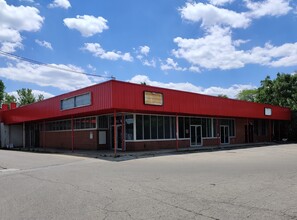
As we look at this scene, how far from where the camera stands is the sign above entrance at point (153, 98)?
923 inches

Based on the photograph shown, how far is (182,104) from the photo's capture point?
26.7m

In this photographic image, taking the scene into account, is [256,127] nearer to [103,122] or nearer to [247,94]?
[103,122]

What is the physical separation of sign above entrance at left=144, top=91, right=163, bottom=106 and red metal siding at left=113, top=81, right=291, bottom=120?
9.1 inches

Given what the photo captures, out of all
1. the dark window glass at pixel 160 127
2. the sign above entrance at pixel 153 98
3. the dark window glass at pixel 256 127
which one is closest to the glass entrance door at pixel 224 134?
the dark window glass at pixel 256 127

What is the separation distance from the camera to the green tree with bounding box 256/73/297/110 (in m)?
→ 51.7

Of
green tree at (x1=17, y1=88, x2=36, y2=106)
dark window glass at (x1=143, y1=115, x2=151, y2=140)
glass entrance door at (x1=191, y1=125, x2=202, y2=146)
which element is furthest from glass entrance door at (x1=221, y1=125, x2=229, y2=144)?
green tree at (x1=17, y1=88, x2=36, y2=106)

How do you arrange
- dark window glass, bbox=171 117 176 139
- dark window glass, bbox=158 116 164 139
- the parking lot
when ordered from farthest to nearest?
dark window glass, bbox=171 117 176 139 → dark window glass, bbox=158 116 164 139 → the parking lot

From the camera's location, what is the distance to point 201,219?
636 centimetres

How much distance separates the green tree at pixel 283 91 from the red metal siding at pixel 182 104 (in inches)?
521

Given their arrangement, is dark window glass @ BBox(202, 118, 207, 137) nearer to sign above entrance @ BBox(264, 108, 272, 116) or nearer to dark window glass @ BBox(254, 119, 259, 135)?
sign above entrance @ BBox(264, 108, 272, 116)

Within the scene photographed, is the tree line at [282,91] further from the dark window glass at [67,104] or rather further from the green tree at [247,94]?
the dark window glass at [67,104]

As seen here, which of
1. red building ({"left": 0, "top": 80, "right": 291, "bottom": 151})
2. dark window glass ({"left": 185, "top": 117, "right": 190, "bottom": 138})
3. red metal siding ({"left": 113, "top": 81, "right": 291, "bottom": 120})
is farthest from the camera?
dark window glass ({"left": 185, "top": 117, "right": 190, "bottom": 138})

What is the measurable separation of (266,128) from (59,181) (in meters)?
37.4

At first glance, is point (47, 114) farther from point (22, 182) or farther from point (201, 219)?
point (201, 219)
